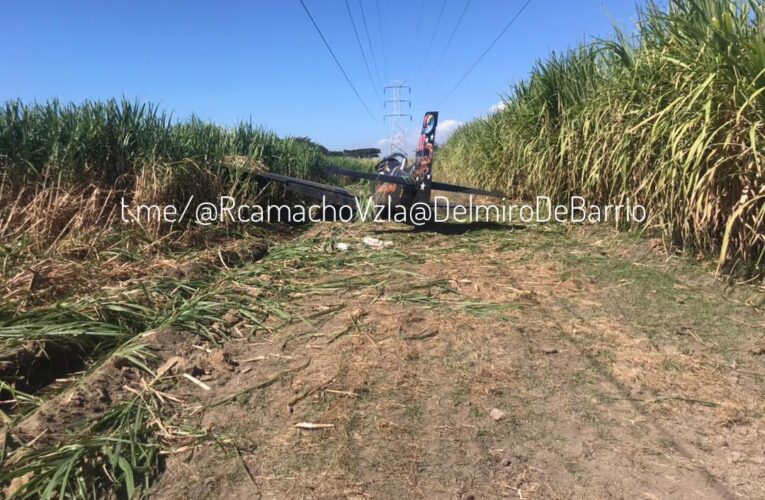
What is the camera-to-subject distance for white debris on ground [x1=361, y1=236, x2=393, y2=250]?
532 centimetres

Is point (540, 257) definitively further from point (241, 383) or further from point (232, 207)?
point (232, 207)

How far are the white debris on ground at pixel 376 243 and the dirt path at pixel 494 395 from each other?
4.84ft

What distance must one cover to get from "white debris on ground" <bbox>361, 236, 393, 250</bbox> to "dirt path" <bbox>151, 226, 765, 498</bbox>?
147cm

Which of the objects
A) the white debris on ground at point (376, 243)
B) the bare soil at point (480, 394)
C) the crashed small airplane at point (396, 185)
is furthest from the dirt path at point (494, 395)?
the crashed small airplane at point (396, 185)

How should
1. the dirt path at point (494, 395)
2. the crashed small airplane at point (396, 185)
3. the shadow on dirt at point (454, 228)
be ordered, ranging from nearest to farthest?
the dirt path at point (494, 395), the crashed small airplane at point (396, 185), the shadow on dirt at point (454, 228)

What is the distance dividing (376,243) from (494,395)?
3333 millimetres

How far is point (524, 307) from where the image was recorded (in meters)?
3.28

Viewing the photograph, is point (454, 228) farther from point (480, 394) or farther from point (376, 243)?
point (480, 394)

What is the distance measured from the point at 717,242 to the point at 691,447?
233cm

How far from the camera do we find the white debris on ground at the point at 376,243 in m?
5.32

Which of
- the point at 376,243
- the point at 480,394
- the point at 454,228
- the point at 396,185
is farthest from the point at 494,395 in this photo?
the point at 454,228

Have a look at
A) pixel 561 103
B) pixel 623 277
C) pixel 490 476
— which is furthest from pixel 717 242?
A: pixel 561 103

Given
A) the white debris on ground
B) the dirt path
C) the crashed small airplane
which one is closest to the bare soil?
the dirt path

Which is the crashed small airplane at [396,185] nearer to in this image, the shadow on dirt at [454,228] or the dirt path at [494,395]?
the shadow on dirt at [454,228]
